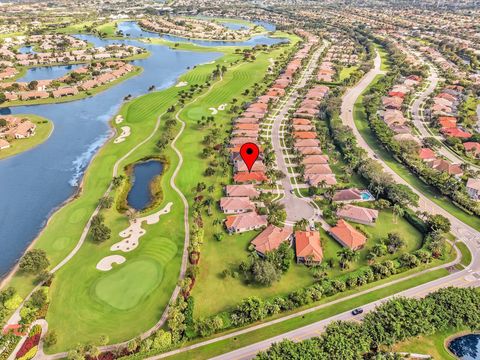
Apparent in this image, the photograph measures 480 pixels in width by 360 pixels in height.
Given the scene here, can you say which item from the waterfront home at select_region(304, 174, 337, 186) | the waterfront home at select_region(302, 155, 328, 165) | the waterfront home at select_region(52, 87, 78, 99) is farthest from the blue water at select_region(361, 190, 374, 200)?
the waterfront home at select_region(52, 87, 78, 99)

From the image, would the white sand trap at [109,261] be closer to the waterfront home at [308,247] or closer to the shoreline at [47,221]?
the shoreline at [47,221]

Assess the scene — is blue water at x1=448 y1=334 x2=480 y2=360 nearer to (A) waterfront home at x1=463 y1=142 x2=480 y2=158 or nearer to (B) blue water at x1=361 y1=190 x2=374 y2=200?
(B) blue water at x1=361 y1=190 x2=374 y2=200

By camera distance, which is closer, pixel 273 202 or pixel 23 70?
pixel 273 202

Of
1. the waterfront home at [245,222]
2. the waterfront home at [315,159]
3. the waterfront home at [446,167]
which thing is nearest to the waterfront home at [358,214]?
the waterfront home at [245,222]

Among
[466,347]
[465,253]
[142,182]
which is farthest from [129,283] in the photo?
[465,253]

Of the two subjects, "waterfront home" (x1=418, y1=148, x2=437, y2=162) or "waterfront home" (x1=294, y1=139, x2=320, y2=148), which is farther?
"waterfront home" (x1=294, y1=139, x2=320, y2=148)

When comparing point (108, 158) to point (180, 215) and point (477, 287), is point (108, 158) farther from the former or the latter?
point (477, 287)

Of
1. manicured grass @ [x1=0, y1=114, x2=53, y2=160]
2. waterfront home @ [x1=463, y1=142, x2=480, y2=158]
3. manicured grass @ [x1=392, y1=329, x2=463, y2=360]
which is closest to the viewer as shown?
manicured grass @ [x1=392, y1=329, x2=463, y2=360]

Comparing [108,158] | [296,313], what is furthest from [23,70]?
[296,313]
